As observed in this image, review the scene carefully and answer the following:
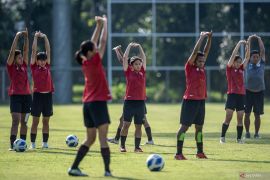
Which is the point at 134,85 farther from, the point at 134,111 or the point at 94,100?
the point at 94,100

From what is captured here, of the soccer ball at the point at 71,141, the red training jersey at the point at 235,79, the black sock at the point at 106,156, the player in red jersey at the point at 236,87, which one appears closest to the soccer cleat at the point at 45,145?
the soccer ball at the point at 71,141

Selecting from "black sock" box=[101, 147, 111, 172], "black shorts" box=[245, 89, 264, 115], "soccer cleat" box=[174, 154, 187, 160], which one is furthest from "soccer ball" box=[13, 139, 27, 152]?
"black shorts" box=[245, 89, 264, 115]

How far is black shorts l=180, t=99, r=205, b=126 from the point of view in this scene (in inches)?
640

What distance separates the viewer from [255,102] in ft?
72.1

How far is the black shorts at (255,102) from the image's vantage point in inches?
861

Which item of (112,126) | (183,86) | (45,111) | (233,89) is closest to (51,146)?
(45,111)

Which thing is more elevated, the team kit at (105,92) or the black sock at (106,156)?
the team kit at (105,92)

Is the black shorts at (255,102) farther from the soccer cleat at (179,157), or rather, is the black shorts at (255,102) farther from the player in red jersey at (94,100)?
the player in red jersey at (94,100)

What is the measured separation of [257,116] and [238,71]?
2.49m

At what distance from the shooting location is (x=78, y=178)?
1313cm

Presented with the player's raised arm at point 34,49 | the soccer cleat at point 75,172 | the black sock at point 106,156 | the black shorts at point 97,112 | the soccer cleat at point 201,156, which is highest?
the player's raised arm at point 34,49

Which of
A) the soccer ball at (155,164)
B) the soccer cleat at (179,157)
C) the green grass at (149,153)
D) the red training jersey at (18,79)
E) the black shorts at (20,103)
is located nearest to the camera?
the green grass at (149,153)

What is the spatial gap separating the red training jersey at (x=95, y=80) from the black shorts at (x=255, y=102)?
922 cm

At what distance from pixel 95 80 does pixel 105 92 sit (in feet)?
0.82
